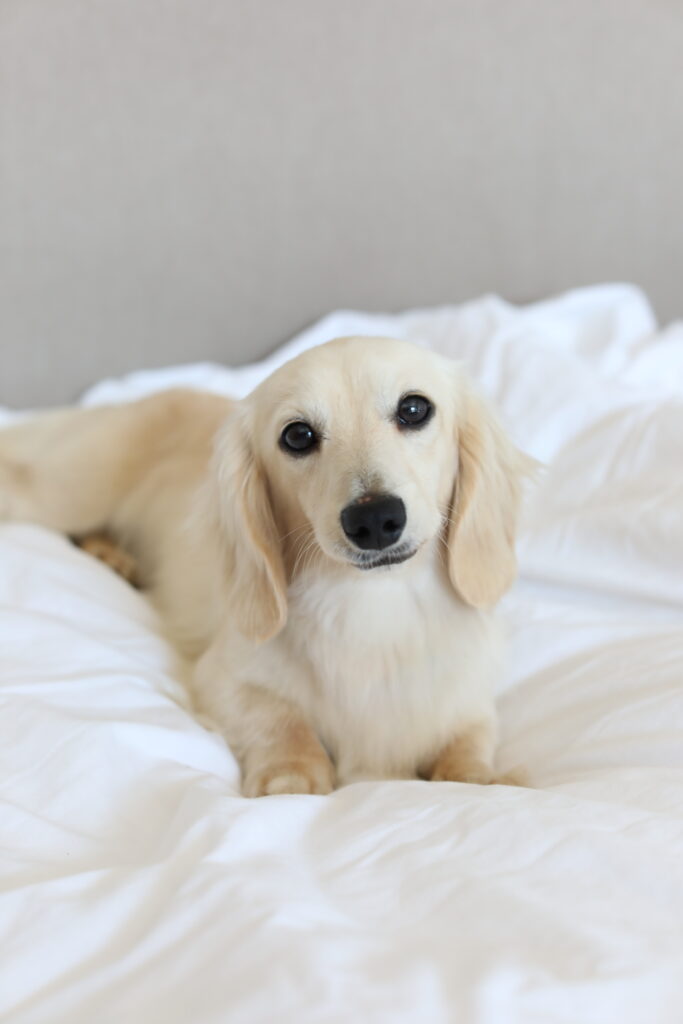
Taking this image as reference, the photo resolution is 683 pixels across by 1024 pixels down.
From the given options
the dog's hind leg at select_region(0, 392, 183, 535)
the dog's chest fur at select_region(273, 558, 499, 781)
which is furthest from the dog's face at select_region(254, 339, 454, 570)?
the dog's hind leg at select_region(0, 392, 183, 535)

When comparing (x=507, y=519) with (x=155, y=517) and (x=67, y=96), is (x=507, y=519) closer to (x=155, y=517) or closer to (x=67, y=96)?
(x=155, y=517)

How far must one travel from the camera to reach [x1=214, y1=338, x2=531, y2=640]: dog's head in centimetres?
103

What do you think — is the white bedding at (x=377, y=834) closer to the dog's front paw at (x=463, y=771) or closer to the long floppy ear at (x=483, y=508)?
the dog's front paw at (x=463, y=771)

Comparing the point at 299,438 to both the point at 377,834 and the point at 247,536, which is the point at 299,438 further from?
the point at 377,834

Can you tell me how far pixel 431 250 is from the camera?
2.43 meters

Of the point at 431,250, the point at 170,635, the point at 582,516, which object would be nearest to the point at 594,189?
the point at 431,250

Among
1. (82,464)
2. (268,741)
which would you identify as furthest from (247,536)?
(82,464)

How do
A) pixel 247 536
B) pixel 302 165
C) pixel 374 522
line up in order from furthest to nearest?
pixel 302 165 → pixel 247 536 → pixel 374 522

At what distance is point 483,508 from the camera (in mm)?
1239

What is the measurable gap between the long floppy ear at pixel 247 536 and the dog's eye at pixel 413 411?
230mm

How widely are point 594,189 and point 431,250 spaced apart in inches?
19.1

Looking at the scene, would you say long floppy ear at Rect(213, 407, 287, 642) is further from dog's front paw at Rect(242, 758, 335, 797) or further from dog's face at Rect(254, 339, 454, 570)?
dog's front paw at Rect(242, 758, 335, 797)

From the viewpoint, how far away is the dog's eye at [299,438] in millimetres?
1146

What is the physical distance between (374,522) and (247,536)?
29 centimetres
